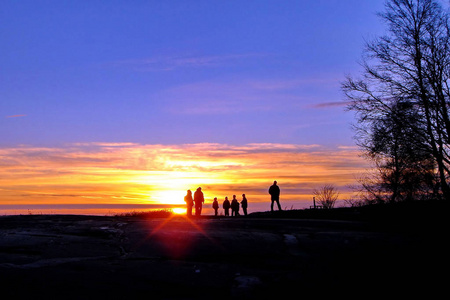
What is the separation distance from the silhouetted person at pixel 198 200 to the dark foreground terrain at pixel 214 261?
14702mm

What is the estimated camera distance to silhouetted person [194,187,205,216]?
93.3 feet

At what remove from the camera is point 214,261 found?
9523mm

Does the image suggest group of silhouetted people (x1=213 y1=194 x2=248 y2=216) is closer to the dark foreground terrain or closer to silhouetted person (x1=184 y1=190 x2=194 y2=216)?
silhouetted person (x1=184 y1=190 x2=194 y2=216)

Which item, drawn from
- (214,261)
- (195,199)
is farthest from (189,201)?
(214,261)

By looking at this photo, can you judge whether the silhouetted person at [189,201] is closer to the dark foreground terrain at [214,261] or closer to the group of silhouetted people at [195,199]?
the group of silhouetted people at [195,199]

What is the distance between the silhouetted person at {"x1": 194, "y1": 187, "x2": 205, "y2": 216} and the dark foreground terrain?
48.2ft

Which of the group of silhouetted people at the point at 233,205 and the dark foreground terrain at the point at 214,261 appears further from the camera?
the group of silhouetted people at the point at 233,205

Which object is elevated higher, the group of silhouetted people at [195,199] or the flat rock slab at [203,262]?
the group of silhouetted people at [195,199]

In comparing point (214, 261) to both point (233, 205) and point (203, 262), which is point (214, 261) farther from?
point (233, 205)

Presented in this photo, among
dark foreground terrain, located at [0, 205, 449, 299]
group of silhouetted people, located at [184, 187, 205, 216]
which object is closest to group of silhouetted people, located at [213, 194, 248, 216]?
group of silhouetted people, located at [184, 187, 205, 216]

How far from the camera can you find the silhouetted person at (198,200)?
93.3 feet

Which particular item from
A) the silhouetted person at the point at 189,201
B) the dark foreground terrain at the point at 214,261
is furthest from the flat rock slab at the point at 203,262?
the silhouetted person at the point at 189,201

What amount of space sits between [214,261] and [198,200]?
62.9 feet

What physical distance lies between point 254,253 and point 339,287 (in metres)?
2.52
